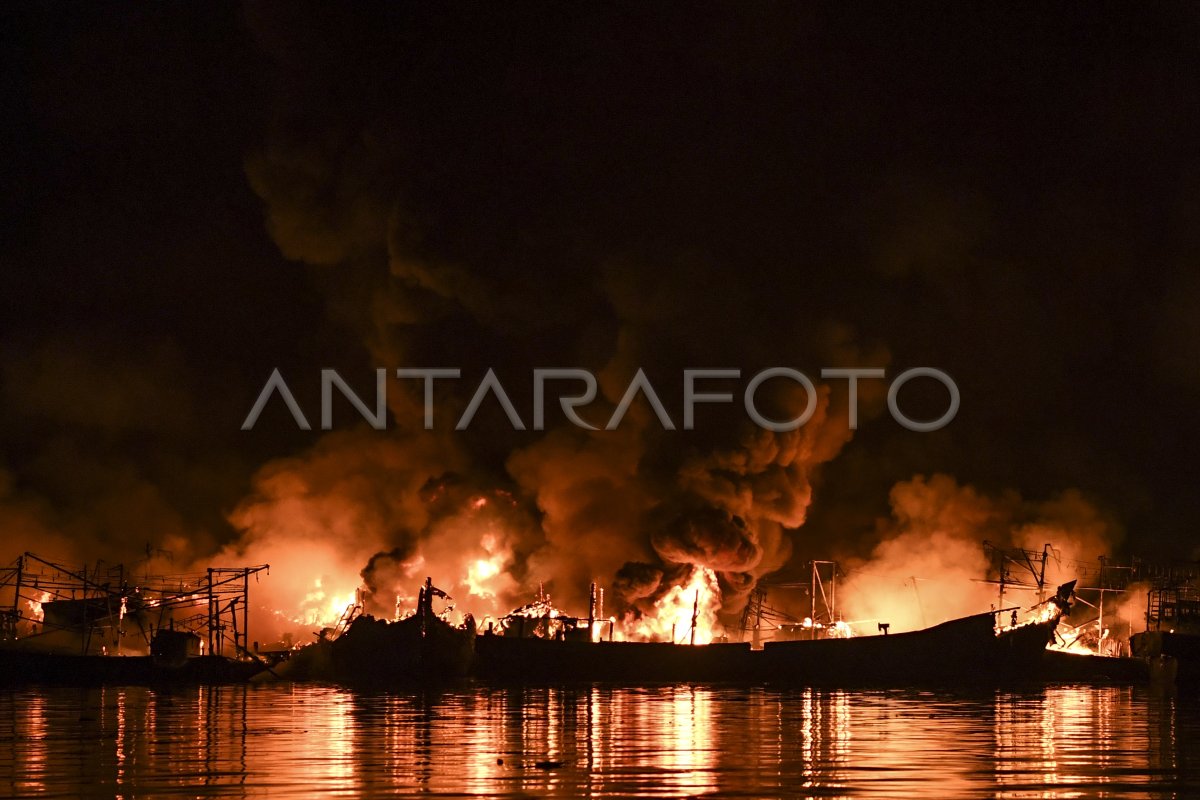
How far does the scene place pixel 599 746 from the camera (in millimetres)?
33781

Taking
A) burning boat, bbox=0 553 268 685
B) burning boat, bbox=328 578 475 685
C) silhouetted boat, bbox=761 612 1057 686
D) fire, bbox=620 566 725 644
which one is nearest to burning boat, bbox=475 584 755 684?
silhouetted boat, bbox=761 612 1057 686

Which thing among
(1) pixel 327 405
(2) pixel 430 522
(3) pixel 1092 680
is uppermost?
(1) pixel 327 405

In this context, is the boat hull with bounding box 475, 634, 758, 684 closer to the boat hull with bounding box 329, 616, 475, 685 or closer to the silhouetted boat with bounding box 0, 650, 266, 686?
the boat hull with bounding box 329, 616, 475, 685

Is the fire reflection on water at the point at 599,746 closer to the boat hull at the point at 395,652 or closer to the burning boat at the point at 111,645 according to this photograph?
the burning boat at the point at 111,645

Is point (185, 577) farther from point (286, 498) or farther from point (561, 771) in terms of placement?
point (561, 771)

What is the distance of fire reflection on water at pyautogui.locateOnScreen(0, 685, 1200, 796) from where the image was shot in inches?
1006

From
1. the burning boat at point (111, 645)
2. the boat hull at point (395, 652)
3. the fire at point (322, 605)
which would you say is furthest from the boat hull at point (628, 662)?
the fire at point (322, 605)

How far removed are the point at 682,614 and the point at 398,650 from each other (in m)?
21.0

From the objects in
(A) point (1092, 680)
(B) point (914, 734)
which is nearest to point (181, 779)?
(B) point (914, 734)

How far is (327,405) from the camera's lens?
115 metres

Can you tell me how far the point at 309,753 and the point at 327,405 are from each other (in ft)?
279

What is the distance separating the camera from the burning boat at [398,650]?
269 ft

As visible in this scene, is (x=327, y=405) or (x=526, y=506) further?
(x=327, y=405)

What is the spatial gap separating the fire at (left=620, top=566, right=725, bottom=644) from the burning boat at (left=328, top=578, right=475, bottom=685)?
609 inches
